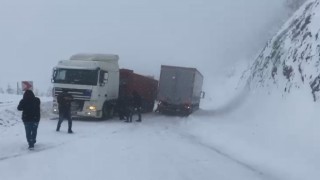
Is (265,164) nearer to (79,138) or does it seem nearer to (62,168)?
(62,168)

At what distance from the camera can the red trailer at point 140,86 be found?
32562mm

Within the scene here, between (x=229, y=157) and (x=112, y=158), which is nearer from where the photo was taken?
(x=112, y=158)

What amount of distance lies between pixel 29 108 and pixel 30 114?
18 cm

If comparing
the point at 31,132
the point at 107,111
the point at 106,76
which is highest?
the point at 106,76

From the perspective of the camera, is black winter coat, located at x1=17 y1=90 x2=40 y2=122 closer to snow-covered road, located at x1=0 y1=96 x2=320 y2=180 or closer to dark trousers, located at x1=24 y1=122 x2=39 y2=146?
dark trousers, located at x1=24 y1=122 x2=39 y2=146

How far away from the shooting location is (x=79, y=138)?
18.3 m

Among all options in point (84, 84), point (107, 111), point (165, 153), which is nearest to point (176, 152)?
point (165, 153)

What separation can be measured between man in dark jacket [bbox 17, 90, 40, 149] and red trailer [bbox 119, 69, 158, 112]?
1652 cm

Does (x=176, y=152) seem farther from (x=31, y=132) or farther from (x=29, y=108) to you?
(x=29, y=108)

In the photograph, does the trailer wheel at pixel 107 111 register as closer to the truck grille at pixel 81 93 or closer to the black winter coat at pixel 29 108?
the truck grille at pixel 81 93

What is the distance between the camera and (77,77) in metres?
26.8

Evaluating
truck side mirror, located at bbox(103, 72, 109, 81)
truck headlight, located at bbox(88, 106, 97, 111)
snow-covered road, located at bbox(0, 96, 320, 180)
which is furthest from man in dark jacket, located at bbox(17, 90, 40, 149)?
truck side mirror, located at bbox(103, 72, 109, 81)

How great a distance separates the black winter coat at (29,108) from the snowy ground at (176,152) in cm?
94

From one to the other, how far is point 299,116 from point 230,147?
4750 millimetres
